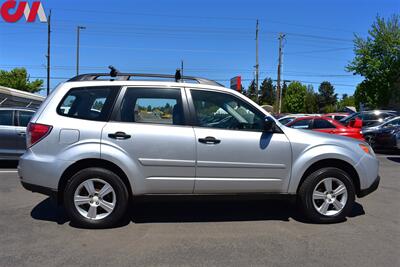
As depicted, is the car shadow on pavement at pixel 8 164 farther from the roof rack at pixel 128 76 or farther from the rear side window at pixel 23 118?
the roof rack at pixel 128 76

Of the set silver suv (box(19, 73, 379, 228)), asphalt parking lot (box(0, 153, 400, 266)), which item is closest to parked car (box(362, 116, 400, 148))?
asphalt parking lot (box(0, 153, 400, 266))

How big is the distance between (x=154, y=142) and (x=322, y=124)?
9482mm

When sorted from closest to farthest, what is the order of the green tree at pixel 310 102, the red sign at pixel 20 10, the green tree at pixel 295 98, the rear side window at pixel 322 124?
1. the rear side window at pixel 322 124
2. the red sign at pixel 20 10
3. the green tree at pixel 295 98
4. the green tree at pixel 310 102

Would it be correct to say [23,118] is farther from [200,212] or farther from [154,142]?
[154,142]

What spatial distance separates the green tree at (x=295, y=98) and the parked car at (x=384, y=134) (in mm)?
75939

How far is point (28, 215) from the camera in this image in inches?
215

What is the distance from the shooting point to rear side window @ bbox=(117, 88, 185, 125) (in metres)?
4.96

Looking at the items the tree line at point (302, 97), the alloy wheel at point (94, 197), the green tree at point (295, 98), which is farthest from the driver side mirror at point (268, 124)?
the green tree at point (295, 98)

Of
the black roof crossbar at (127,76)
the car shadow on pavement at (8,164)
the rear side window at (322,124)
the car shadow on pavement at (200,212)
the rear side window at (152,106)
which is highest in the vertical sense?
the black roof crossbar at (127,76)

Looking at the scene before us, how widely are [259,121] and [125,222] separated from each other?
2.15 metres

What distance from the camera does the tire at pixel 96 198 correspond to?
4.81 m

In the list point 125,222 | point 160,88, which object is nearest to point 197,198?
point 125,222

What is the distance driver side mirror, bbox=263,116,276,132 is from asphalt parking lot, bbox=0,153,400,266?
1060mm

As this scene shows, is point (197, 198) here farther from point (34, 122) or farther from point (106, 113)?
point (34, 122)
